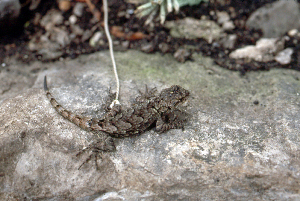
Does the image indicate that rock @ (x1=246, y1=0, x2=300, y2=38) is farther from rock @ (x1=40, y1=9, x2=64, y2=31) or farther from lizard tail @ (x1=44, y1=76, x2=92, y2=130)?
rock @ (x1=40, y1=9, x2=64, y2=31)

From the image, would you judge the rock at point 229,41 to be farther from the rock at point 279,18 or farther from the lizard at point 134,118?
the lizard at point 134,118

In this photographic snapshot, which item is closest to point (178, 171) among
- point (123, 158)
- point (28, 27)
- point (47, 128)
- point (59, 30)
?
point (123, 158)

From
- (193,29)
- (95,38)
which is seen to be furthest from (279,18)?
(95,38)

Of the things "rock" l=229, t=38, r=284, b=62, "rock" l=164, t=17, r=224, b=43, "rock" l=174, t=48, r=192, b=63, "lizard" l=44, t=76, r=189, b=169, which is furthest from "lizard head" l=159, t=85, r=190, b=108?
"rock" l=164, t=17, r=224, b=43

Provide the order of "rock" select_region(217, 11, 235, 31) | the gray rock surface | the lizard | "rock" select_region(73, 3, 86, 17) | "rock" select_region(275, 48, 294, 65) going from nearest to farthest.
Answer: the gray rock surface, the lizard, "rock" select_region(275, 48, 294, 65), "rock" select_region(217, 11, 235, 31), "rock" select_region(73, 3, 86, 17)

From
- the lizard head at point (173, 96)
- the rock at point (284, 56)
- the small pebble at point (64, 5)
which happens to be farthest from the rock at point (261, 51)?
the small pebble at point (64, 5)
